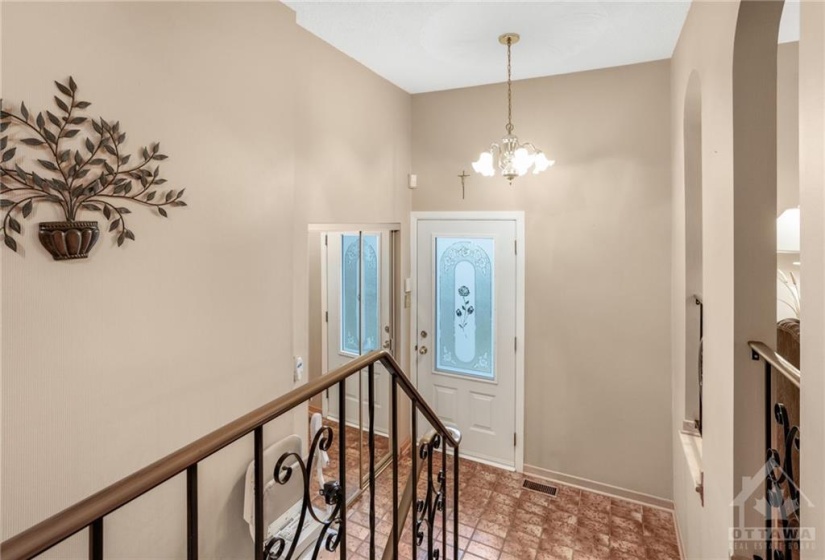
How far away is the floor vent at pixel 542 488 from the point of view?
3.58 meters

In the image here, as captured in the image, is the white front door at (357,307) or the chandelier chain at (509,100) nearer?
the chandelier chain at (509,100)

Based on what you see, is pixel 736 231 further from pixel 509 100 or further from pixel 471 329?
pixel 471 329

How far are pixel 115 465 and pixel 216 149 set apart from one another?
135 cm

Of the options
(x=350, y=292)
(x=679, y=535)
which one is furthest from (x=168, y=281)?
(x=679, y=535)

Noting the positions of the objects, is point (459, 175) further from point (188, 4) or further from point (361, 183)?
point (188, 4)

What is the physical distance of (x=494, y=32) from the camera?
2.81 metres

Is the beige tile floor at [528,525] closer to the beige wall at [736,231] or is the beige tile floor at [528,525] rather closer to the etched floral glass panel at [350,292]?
the etched floral glass panel at [350,292]

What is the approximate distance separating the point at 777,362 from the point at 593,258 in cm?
223

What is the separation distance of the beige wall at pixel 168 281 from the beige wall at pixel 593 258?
1.71 m

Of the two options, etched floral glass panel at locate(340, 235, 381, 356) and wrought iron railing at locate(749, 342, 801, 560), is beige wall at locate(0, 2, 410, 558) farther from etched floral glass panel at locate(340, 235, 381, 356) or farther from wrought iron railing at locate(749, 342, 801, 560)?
wrought iron railing at locate(749, 342, 801, 560)

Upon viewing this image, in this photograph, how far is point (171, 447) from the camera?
1.91 meters

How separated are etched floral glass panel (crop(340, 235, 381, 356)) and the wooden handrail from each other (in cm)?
253

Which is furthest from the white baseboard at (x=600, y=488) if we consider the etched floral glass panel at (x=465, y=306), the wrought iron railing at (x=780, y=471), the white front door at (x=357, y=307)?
the wrought iron railing at (x=780, y=471)

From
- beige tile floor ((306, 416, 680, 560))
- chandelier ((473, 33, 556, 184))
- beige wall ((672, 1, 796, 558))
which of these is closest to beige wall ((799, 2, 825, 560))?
beige wall ((672, 1, 796, 558))
